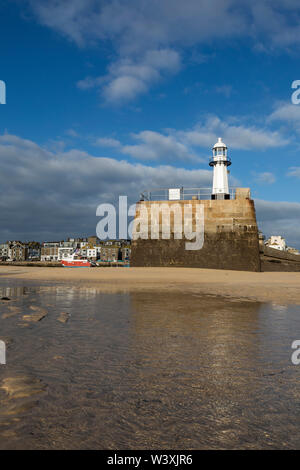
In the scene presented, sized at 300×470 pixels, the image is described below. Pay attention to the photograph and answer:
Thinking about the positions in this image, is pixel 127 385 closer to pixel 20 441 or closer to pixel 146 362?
pixel 146 362

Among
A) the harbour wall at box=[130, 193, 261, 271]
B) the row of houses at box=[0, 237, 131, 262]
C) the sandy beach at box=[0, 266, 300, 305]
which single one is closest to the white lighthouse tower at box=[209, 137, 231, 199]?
the harbour wall at box=[130, 193, 261, 271]

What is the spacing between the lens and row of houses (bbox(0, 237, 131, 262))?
147275 mm

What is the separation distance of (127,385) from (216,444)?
3.47ft

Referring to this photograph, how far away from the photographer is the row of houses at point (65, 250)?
14727 cm

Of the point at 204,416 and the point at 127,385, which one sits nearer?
the point at 204,416

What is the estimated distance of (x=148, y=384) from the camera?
2.84 metres

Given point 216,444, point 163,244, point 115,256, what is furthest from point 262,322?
point 115,256

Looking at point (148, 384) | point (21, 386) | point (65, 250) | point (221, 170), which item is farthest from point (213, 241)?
point (65, 250)

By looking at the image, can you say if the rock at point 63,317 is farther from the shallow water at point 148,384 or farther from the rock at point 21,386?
the rock at point 21,386

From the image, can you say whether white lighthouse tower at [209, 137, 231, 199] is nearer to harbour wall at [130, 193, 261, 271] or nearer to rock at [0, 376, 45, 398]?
harbour wall at [130, 193, 261, 271]

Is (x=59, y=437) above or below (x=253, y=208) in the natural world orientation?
below

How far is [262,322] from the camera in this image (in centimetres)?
570

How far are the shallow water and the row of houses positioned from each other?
456ft

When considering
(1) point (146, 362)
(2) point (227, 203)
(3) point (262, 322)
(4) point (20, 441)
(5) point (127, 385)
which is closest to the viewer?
(4) point (20, 441)
